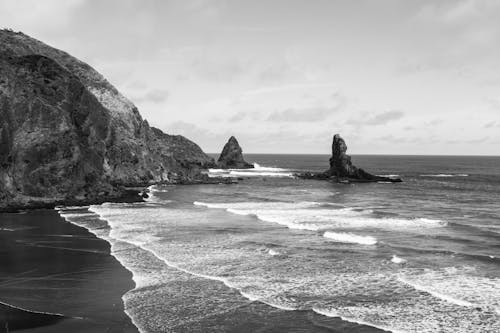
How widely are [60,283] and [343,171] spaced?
329 feet

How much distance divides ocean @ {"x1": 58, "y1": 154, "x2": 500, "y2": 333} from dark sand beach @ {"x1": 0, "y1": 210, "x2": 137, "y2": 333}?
1.04m

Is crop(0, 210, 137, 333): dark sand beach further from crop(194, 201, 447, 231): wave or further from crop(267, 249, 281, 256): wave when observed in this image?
crop(194, 201, 447, 231): wave

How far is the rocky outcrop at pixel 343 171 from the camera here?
115812 mm

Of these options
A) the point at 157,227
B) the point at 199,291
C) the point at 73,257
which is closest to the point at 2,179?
the point at 157,227

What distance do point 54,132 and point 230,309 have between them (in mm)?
46846

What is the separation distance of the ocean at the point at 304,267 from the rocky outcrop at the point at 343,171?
5712cm

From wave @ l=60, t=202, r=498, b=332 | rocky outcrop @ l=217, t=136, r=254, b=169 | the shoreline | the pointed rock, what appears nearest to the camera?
wave @ l=60, t=202, r=498, b=332

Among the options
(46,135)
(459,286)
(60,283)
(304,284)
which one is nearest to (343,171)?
(46,135)

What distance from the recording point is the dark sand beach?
63.4 ft

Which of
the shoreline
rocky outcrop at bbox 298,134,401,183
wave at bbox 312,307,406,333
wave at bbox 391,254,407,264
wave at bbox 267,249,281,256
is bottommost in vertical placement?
wave at bbox 312,307,406,333

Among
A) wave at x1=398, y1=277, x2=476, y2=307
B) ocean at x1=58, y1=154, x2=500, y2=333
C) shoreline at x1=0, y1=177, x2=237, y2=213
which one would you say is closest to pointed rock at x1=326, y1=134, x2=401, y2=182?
ocean at x1=58, y1=154, x2=500, y2=333

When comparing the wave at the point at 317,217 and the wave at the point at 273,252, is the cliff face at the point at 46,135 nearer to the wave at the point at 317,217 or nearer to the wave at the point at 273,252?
the wave at the point at 317,217

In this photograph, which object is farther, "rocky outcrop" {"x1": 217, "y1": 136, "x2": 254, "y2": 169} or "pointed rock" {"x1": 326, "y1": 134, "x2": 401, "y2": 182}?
"rocky outcrop" {"x1": 217, "y1": 136, "x2": 254, "y2": 169}

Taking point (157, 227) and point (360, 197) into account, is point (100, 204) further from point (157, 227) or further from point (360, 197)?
point (360, 197)
